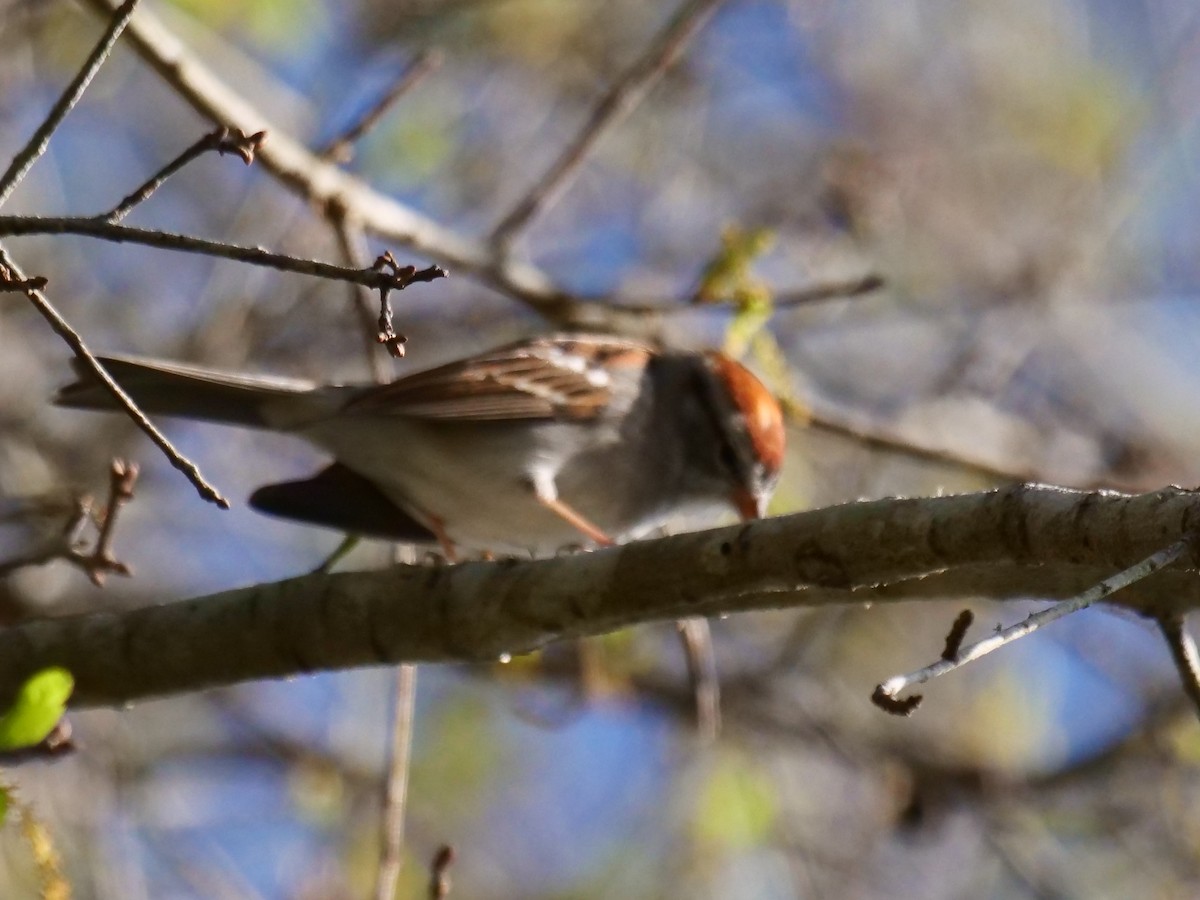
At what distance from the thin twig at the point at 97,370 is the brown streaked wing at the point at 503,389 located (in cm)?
224

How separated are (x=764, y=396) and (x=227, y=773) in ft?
10.3

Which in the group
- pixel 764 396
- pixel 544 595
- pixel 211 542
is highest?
pixel 211 542

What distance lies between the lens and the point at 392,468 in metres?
4.69

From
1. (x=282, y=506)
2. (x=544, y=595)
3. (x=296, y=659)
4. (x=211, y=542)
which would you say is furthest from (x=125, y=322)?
(x=544, y=595)

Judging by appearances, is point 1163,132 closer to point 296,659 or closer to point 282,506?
point 282,506

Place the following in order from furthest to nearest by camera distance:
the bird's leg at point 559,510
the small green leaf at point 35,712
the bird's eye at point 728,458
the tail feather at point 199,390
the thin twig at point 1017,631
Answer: the bird's eye at point 728,458 → the bird's leg at point 559,510 → the tail feather at point 199,390 → the small green leaf at point 35,712 → the thin twig at point 1017,631

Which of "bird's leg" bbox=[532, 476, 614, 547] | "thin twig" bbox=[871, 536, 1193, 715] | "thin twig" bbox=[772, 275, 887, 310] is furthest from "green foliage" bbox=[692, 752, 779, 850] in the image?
"thin twig" bbox=[871, 536, 1193, 715]

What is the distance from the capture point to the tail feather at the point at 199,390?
413 cm

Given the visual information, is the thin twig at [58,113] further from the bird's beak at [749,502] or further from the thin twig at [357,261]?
the bird's beak at [749,502]

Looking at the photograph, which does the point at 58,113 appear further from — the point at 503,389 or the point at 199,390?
the point at 503,389

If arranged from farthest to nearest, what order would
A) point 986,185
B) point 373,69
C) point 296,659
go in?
point 986,185
point 373,69
point 296,659

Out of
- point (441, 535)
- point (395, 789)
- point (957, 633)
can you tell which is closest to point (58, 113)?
point (957, 633)

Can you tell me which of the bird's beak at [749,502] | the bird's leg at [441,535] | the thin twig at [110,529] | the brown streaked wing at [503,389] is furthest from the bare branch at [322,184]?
the thin twig at [110,529]

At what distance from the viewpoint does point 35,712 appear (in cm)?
222
